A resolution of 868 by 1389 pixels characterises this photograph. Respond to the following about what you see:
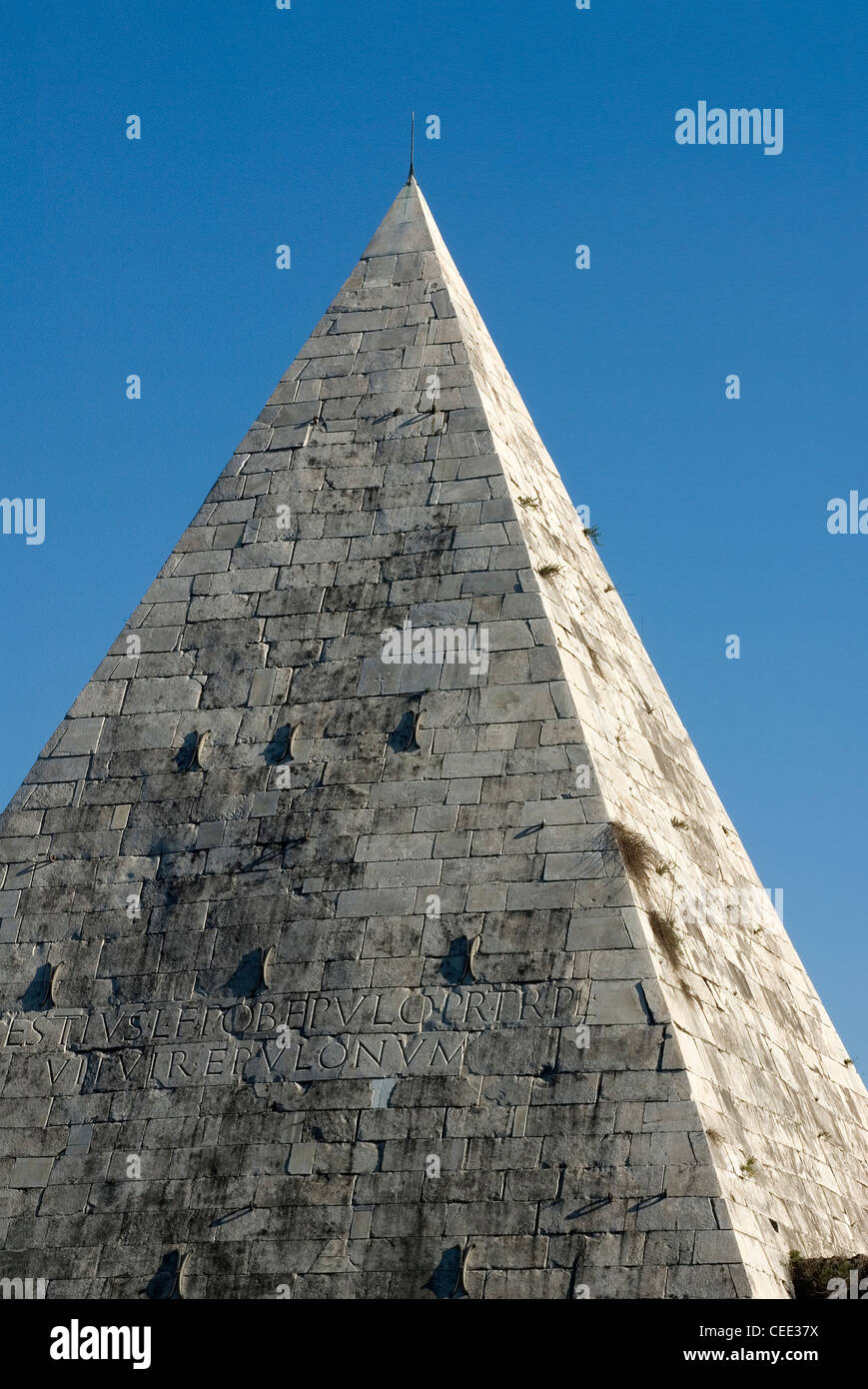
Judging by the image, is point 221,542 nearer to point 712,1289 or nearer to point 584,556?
point 584,556

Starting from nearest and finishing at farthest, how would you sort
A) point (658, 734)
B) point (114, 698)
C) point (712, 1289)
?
point (712, 1289) < point (114, 698) < point (658, 734)

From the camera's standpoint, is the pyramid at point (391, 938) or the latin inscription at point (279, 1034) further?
the latin inscription at point (279, 1034)

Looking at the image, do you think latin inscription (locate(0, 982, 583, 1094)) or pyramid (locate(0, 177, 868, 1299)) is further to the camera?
latin inscription (locate(0, 982, 583, 1094))

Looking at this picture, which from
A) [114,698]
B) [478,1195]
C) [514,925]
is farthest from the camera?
[114,698]

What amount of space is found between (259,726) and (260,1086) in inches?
133

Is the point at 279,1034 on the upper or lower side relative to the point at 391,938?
lower

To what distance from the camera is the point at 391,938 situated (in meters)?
15.2

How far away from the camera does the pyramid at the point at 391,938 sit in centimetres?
1395

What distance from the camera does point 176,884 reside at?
53.2ft

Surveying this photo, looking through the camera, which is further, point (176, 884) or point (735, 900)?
point (735, 900)

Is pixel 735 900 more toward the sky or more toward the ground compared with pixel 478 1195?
more toward the sky

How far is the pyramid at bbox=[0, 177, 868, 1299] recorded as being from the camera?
1395 centimetres
